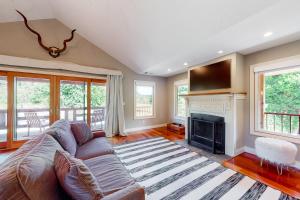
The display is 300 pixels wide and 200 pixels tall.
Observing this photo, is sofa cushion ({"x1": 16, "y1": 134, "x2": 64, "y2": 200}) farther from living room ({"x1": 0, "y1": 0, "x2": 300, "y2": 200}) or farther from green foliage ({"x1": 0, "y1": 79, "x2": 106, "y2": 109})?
green foliage ({"x1": 0, "y1": 79, "x2": 106, "y2": 109})

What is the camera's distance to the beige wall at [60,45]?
10.5ft

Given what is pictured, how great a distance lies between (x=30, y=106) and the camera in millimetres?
3482

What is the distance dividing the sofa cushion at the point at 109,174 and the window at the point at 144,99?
347cm

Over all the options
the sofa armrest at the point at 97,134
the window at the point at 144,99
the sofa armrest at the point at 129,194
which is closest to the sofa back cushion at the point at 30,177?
the sofa armrest at the point at 129,194

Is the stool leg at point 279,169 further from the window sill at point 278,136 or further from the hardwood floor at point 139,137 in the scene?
the hardwood floor at point 139,137

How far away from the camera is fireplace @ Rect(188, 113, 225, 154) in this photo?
123 inches

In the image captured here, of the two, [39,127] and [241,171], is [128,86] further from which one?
[241,171]

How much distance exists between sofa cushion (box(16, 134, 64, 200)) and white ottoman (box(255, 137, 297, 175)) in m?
3.03

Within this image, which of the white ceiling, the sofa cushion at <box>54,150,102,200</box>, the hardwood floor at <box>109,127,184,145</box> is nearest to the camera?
the sofa cushion at <box>54,150,102,200</box>

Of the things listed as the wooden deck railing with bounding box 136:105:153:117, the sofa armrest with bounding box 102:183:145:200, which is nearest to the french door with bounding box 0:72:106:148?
the wooden deck railing with bounding box 136:105:153:117

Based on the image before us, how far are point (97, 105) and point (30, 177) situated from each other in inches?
149

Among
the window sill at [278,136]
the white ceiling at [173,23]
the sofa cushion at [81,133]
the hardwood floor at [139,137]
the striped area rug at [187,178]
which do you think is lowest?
the striped area rug at [187,178]

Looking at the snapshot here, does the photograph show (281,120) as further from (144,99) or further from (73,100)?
(73,100)

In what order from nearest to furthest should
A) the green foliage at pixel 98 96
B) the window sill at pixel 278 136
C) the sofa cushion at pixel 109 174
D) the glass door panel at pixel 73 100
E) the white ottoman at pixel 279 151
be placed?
the sofa cushion at pixel 109 174 < the white ottoman at pixel 279 151 < the window sill at pixel 278 136 < the glass door panel at pixel 73 100 < the green foliage at pixel 98 96
